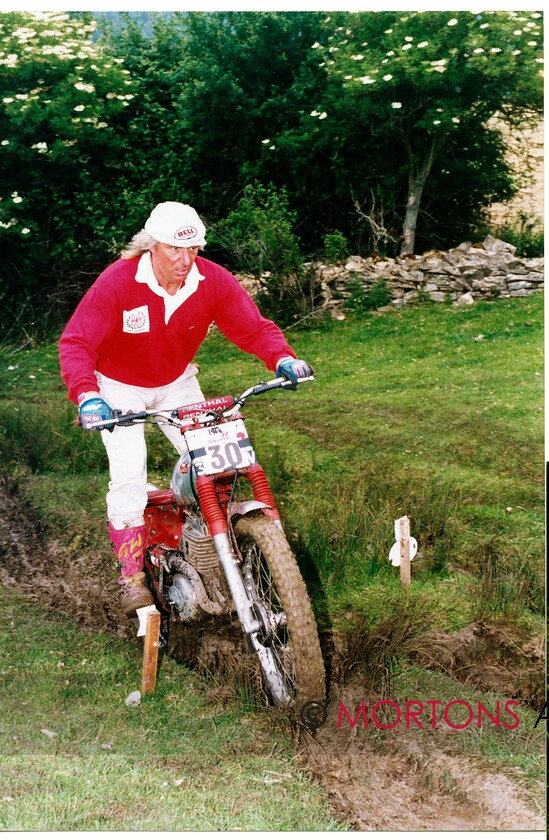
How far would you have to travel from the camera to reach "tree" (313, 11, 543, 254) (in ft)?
12.0

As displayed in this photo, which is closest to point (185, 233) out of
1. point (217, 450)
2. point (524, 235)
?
point (217, 450)

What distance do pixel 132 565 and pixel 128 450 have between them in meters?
0.42

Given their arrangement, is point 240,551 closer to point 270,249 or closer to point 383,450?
point 383,450

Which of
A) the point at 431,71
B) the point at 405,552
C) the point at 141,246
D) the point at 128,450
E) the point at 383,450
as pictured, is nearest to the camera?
the point at 141,246

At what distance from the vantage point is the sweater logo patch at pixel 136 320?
305 cm

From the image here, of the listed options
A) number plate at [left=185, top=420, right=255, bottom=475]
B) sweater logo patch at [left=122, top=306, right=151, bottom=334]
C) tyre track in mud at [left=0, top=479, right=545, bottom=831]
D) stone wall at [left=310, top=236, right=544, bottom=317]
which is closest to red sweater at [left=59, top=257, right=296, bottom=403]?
sweater logo patch at [left=122, top=306, right=151, bottom=334]

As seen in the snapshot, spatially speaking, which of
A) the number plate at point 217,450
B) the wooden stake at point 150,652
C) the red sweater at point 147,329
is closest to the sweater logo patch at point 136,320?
the red sweater at point 147,329

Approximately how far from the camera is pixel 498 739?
307 centimetres

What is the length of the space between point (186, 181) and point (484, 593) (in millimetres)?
2023

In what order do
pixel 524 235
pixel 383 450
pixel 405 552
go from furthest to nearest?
1. pixel 383 450
2. pixel 524 235
3. pixel 405 552

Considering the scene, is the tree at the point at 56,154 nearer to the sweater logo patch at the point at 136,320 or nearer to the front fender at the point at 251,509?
the sweater logo patch at the point at 136,320

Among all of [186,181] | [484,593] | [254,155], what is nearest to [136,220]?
[186,181]

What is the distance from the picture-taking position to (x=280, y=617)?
276 cm

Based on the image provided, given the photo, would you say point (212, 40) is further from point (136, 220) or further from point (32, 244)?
point (32, 244)
